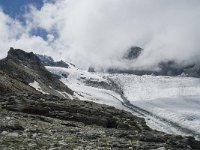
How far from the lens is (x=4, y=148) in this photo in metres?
16.6

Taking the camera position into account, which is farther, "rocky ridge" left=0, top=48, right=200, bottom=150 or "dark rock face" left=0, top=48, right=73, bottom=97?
"dark rock face" left=0, top=48, right=73, bottom=97

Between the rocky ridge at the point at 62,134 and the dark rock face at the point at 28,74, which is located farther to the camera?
the dark rock face at the point at 28,74

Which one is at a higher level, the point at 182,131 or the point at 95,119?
the point at 182,131

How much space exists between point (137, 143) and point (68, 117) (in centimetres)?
1321

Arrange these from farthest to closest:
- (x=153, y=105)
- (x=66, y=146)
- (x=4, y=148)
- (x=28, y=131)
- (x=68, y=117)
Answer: (x=153, y=105), (x=68, y=117), (x=28, y=131), (x=66, y=146), (x=4, y=148)

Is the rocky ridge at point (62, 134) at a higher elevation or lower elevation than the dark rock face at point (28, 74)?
lower

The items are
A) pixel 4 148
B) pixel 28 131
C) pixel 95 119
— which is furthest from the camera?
pixel 95 119

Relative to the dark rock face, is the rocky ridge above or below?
below

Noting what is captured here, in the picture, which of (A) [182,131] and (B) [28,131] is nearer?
(B) [28,131]

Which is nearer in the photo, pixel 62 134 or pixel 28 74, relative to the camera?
pixel 62 134

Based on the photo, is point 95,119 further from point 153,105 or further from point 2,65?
point 153,105

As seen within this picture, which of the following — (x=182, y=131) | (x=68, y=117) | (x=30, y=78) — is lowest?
(x=68, y=117)

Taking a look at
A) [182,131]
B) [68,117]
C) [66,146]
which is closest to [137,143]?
[66,146]

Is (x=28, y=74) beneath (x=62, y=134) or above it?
above
